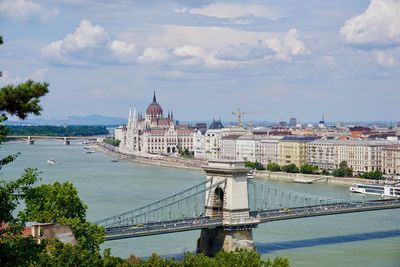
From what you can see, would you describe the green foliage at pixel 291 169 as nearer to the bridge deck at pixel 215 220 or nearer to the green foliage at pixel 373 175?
the green foliage at pixel 373 175

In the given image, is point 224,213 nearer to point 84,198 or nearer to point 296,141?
point 84,198

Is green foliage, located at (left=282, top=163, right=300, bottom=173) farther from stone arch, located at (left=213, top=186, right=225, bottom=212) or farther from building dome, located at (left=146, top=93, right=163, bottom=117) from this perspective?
building dome, located at (left=146, top=93, right=163, bottom=117)

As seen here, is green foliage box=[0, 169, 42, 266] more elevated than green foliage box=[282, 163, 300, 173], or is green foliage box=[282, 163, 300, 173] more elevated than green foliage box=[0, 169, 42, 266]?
green foliage box=[0, 169, 42, 266]

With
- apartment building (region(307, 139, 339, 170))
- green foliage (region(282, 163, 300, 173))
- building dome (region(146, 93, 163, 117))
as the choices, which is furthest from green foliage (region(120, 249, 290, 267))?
building dome (region(146, 93, 163, 117))

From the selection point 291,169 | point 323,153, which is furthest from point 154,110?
point 291,169

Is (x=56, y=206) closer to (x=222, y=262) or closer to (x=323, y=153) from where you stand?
(x=222, y=262)
